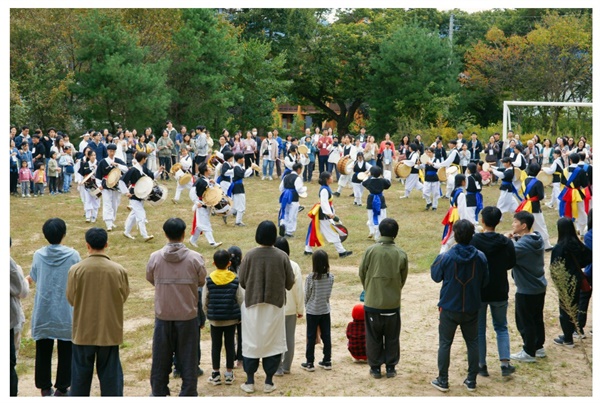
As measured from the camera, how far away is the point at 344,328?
8.49 m

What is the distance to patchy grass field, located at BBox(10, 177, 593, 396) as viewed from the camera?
659 centimetres

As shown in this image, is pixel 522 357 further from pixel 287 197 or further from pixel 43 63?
pixel 43 63

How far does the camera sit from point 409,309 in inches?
360

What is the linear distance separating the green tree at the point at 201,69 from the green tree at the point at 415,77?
6.77 meters

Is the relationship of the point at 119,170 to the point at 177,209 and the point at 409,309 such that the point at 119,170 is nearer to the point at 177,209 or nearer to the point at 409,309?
the point at 177,209

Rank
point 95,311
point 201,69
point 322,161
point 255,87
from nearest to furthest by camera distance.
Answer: point 95,311 < point 322,161 < point 201,69 < point 255,87

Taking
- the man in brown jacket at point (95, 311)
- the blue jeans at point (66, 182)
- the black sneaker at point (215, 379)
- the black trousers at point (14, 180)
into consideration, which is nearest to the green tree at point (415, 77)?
the blue jeans at point (66, 182)

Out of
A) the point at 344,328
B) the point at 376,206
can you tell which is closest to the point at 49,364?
the point at 344,328

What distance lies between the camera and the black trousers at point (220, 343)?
6582 millimetres

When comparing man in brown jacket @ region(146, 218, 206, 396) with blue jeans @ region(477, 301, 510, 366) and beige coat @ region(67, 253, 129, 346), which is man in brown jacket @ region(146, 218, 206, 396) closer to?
beige coat @ region(67, 253, 129, 346)

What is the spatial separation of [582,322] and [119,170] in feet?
28.4

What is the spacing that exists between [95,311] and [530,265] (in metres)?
3.74

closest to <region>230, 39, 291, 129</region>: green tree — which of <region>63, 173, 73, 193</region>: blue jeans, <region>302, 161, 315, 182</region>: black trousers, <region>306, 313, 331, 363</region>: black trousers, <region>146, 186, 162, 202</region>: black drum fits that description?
<region>302, 161, 315, 182</region>: black trousers

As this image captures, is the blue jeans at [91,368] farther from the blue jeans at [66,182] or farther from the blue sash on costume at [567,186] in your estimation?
the blue jeans at [66,182]
